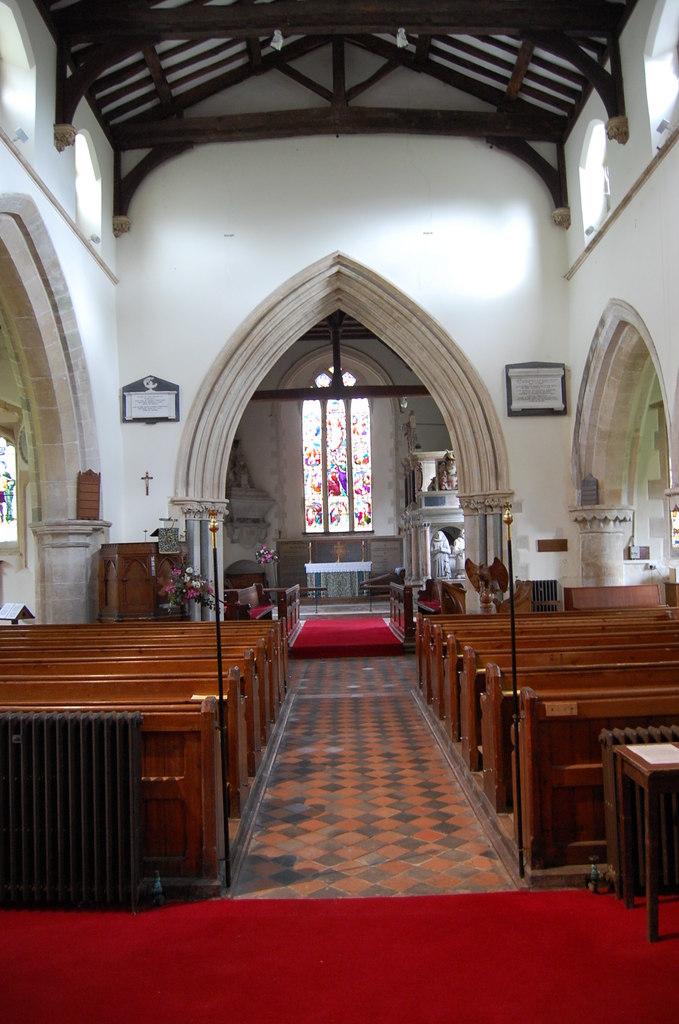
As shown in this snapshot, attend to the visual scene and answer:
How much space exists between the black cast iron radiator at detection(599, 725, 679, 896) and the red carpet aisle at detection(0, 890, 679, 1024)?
11 centimetres

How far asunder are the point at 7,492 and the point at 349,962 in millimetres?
11509

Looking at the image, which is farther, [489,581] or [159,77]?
[159,77]

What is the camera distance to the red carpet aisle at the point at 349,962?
2.27 m

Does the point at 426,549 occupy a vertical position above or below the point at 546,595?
above

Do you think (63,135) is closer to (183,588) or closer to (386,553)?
(183,588)

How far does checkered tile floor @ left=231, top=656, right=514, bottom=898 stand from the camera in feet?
10.7

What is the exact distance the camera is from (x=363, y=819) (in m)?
4.04

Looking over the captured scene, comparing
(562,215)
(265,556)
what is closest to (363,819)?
(562,215)

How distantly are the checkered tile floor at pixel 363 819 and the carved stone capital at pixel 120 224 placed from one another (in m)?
7.58

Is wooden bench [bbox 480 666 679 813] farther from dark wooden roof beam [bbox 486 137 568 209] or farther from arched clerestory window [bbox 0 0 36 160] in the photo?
dark wooden roof beam [bbox 486 137 568 209]

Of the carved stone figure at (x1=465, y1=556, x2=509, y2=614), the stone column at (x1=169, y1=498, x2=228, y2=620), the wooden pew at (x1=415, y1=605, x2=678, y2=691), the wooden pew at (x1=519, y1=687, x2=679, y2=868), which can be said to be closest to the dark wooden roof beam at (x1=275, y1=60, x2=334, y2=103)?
the stone column at (x1=169, y1=498, x2=228, y2=620)

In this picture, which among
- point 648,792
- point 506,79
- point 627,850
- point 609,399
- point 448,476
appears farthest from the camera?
point 448,476

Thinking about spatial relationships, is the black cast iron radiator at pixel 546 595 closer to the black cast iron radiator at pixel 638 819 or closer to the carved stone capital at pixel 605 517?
the carved stone capital at pixel 605 517

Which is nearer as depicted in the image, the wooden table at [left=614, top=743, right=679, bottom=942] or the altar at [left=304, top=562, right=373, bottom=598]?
the wooden table at [left=614, top=743, right=679, bottom=942]
